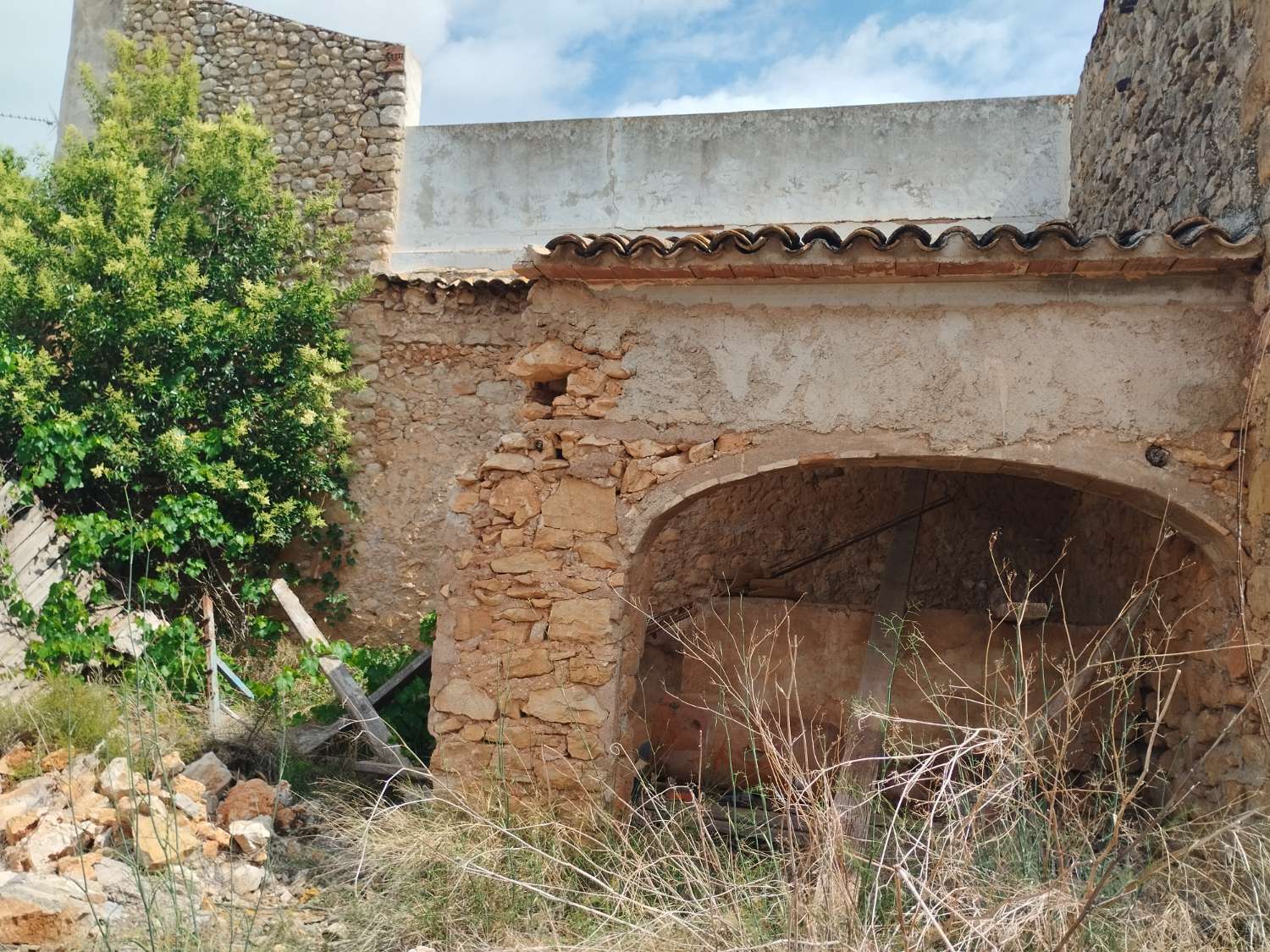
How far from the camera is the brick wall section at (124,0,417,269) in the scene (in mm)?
10672

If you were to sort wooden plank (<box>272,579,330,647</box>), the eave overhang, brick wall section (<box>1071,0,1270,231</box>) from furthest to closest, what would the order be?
wooden plank (<box>272,579,330,647</box>), brick wall section (<box>1071,0,1270,231</box>), the eave overhang

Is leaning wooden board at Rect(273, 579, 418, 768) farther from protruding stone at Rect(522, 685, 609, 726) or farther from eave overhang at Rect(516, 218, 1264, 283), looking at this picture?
eave overhang at Rect(516, 218, 1264, 283)

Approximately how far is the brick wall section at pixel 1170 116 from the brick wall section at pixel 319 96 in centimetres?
633

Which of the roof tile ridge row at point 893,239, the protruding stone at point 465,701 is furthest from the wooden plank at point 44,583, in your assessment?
the roof tile ridge row at point 893,239

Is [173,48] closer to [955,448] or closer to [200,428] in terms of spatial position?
[200,428]

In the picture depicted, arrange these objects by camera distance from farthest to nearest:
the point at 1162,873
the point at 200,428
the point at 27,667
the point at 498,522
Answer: the point at 200,428, the point at 27,667, the point at 498,522, the point at 1162,873

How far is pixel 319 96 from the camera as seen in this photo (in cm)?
1089

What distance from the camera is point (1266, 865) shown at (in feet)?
13.2

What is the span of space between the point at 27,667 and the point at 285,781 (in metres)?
2.62

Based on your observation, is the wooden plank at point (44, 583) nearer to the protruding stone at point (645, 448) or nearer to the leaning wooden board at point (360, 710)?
the leaning wooden board at point (360, 710)

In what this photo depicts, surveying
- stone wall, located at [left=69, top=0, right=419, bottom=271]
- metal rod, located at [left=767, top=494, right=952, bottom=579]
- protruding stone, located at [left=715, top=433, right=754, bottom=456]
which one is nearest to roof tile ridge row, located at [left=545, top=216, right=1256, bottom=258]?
protruding stone, located at [left=715, top=433, right=754, bottom=456]

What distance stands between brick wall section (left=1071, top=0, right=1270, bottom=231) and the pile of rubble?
18.0 feet

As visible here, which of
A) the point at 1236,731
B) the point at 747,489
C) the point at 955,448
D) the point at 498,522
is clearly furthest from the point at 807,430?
the point at 747,489

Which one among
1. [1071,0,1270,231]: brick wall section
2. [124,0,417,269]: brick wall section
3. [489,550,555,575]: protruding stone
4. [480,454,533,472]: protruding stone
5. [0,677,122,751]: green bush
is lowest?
[0,677,122,751]: green bush
